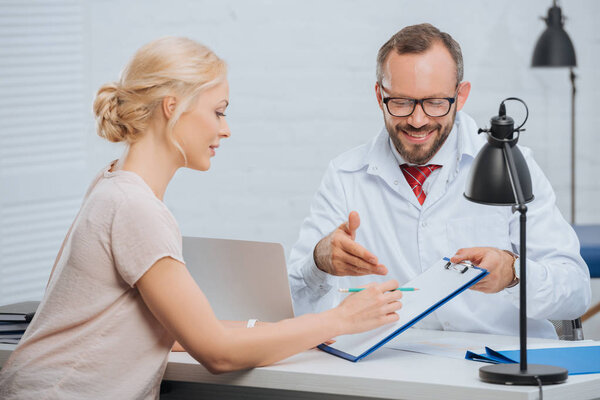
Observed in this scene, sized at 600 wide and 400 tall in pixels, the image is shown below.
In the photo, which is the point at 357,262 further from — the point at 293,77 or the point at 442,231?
the point at 293,77

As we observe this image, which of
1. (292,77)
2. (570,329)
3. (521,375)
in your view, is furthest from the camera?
(292,77)

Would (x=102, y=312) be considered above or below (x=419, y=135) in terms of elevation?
below

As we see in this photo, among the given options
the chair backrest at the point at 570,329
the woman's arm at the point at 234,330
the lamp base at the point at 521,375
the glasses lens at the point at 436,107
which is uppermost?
the glasses lens at the point at 436,107

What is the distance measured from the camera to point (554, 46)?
11.6 feet

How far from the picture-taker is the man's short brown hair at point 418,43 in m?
1.96

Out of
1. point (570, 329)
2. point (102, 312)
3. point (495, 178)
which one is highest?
point (495, 178)

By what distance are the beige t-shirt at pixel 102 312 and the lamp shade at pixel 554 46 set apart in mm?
2620

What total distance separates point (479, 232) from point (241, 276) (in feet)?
2.16

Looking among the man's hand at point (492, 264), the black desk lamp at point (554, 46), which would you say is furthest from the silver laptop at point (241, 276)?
the black desk lamp at point (554, 46)

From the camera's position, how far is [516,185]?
131cm

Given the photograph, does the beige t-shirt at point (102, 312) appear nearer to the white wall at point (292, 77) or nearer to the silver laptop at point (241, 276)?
the silver laptop at point (241, 276)

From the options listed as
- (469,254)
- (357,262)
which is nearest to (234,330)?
(357,262)

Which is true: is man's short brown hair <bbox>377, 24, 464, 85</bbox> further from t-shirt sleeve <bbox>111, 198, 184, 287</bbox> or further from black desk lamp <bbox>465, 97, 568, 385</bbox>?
t-shirt sleeve <bbox>111, 198, 184, 287</bbox>

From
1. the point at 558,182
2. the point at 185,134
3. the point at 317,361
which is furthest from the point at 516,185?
the point at 558,182
